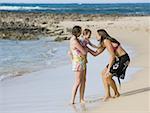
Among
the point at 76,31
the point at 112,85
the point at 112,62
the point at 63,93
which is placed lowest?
the point at 63,93

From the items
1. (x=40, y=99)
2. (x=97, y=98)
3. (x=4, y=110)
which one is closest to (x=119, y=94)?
(x=97, y=98)

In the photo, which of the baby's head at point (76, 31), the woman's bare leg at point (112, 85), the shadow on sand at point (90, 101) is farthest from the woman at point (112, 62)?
the baby's head at point (76, 31)

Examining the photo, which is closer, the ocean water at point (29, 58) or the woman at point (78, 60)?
the woman at point (78, 60)

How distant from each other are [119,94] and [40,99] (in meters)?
1.34

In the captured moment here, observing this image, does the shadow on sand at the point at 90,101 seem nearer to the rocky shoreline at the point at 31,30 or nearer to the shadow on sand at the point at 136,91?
the shadow on sand at the point at 136,91

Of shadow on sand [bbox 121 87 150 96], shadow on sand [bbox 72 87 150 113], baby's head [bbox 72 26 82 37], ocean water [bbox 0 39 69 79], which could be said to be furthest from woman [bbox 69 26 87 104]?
ocean water [bbox 0 39 69 79]

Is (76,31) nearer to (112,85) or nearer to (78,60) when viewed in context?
(78,60)

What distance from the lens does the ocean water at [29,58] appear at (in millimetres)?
13741

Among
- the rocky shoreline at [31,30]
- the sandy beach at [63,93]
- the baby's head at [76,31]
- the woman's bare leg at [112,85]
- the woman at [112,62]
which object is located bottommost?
the rocky shoreline at [31,30]

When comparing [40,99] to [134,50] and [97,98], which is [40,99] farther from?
[134,50]

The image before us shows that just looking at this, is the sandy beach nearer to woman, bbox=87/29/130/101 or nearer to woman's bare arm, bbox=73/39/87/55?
woman, bbox=87/29/130/101

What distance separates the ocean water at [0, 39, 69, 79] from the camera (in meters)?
13.7

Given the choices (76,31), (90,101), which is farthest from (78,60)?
(90,101)

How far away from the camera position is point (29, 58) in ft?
52.5
